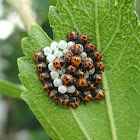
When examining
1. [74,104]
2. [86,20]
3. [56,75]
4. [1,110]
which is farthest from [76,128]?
Answer: [1,110]

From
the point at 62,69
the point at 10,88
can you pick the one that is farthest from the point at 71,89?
the point at 10,88

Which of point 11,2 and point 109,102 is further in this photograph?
point 11,2

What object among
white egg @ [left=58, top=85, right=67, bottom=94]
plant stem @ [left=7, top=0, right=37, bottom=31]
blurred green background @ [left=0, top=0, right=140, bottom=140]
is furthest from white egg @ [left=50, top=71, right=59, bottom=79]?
blurred green background @ [left=0, top=0, right=140, bottom=140]

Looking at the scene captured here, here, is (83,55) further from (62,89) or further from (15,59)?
(15,59)

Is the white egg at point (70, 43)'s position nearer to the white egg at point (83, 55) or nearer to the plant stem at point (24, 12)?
the white egg at point (83, 55)

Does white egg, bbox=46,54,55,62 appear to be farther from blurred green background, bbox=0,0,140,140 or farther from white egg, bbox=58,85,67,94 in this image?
blurred green background, bbox=0,0,140,140

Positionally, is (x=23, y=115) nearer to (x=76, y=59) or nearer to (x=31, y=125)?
(x=31, y=125)
